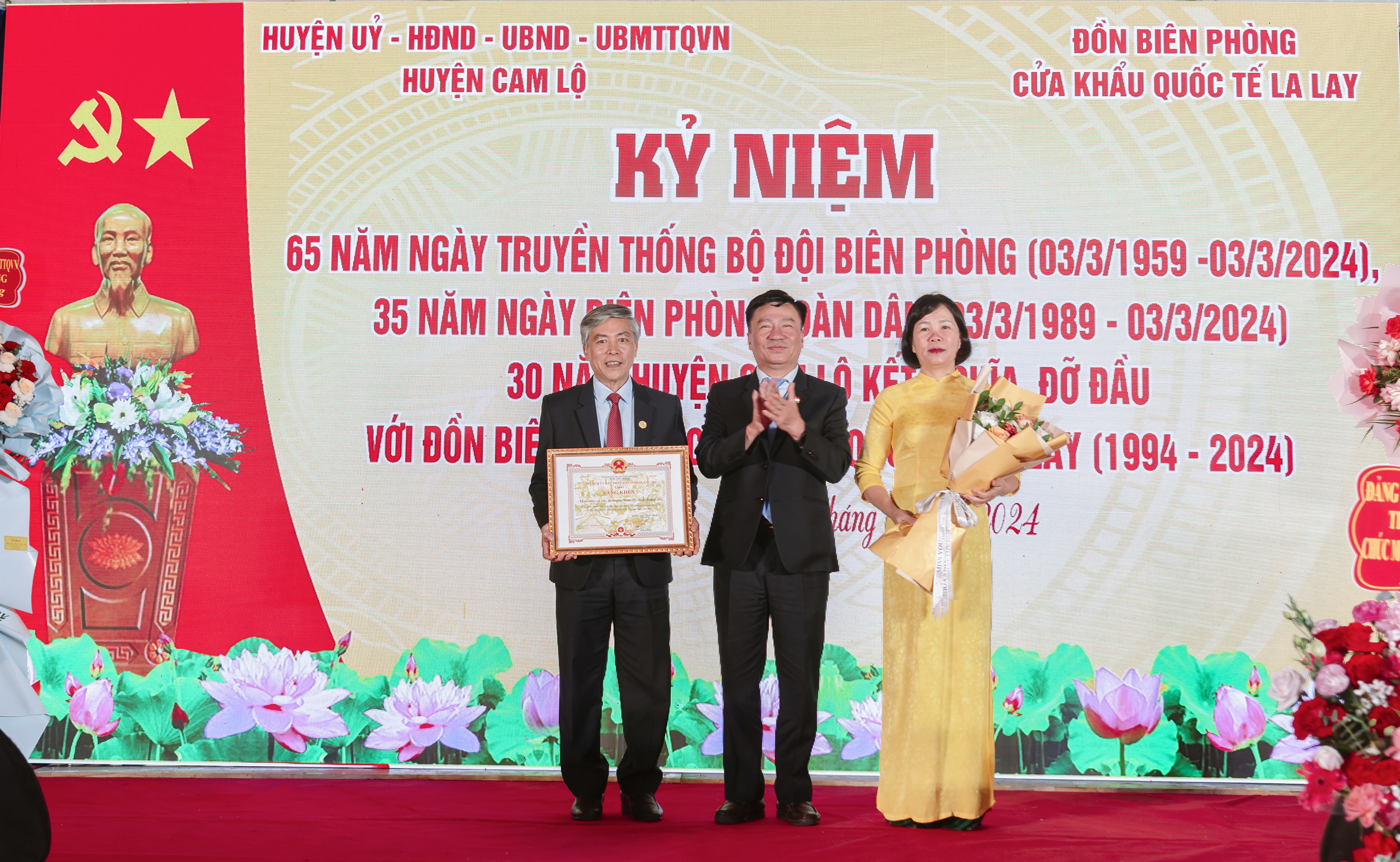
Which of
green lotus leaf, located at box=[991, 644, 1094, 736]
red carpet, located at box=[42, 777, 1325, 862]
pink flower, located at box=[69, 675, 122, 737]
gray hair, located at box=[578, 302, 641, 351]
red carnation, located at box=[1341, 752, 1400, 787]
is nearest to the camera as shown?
red carnation, located at box=[1341, 752, 1400, 787]

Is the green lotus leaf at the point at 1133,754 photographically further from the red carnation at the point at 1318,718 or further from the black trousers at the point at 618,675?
the red carnation at the point at 1318,718

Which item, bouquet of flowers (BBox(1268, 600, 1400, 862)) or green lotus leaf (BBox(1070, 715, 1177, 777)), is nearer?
bouquet of flowers (BBox(1268, 600, 1400, 862))

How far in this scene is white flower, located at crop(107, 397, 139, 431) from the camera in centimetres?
430

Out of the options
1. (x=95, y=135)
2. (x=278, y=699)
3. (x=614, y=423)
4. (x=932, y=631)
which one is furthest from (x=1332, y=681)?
(x=95, y=135)

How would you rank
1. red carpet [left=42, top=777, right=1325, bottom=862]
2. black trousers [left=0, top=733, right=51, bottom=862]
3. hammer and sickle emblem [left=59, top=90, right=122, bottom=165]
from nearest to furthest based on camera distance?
black trousers [left=0, top=733, right=51, bottom=862] < red carpet [left=42, top=777, right=1325, bottom=862] < hammer and sickle emblem [left=59, top=90, right=122, bottom=165]

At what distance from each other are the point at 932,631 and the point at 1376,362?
144cm

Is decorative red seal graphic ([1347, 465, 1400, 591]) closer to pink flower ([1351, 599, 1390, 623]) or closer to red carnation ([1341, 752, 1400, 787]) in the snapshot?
pink flower ([1351, 599, 1390, 623])

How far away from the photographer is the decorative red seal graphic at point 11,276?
4.37 meters

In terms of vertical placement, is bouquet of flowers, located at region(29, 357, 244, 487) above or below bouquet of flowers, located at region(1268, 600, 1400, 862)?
above

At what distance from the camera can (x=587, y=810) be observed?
135 inches

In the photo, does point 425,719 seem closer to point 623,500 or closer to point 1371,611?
point 623,500

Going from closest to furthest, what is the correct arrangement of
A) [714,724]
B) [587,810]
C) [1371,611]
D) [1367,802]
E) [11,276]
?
1. [1367,802]
2. [1371,611]
3. [587,810]
4. [714,724]
5. [11,276]

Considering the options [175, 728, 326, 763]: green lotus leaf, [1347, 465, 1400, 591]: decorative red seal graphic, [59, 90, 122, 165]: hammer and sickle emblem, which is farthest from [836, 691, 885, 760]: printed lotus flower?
[59, 90, 122, 165]: hammer and sickle emblem

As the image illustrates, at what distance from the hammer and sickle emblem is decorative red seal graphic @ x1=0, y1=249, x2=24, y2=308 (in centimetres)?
43
